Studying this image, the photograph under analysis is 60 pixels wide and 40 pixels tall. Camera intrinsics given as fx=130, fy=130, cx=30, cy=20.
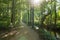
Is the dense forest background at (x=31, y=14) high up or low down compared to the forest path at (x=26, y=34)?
up

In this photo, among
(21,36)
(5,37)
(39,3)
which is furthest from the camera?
(39,3)

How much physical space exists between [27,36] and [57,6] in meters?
0.71

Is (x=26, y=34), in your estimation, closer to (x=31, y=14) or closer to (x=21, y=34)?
(x=21, y=34)

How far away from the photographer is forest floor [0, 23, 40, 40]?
1949mm

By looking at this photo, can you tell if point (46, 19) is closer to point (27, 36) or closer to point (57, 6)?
point (57, 6)

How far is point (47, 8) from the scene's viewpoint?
2.26 meters

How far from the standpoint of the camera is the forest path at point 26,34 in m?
2.03

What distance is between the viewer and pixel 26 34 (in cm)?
208

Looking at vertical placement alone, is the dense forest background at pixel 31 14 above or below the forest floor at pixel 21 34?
above

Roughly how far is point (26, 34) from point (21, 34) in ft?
0.27

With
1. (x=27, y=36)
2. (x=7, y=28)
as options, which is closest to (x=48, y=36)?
(x=27, y=36)

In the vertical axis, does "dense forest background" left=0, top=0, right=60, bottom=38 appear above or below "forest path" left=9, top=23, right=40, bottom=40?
above

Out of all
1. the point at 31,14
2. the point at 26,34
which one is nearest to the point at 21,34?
the point at 26,34

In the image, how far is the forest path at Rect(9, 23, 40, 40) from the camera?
2.03 metres
